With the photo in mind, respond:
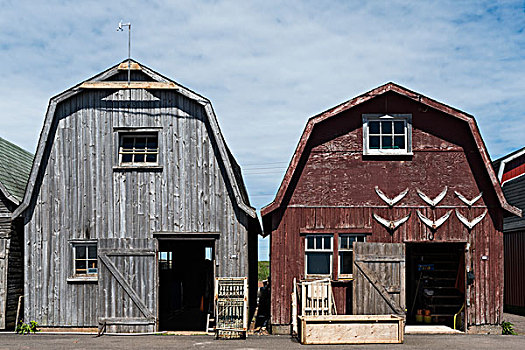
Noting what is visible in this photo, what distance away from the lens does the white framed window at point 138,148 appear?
17.5 meters

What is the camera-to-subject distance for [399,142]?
56.1ft

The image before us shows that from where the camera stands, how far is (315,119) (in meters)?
16.7

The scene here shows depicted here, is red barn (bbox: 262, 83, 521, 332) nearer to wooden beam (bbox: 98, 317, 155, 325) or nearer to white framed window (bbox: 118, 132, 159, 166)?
wooden beam (bbox: 98, 317, 155, 325)

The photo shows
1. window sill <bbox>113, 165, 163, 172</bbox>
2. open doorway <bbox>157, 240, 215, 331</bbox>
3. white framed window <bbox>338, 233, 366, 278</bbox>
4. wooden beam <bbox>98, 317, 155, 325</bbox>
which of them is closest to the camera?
white framed window <bbox>338, 233, 366, 278</bbox>

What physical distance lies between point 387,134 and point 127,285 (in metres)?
8.08

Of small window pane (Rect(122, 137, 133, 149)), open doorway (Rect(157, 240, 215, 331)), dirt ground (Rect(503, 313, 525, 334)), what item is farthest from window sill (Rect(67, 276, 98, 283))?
dirt ground (Rect(503, 313, 525, 334))

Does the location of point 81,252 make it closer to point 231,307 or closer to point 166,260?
point 231,307

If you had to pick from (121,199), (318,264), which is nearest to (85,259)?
(121,199)

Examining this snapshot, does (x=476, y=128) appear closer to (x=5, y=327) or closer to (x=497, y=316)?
(x=497, y=316)

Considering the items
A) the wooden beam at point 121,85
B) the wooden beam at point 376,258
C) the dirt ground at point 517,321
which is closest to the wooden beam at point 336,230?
the wooden beam at point 376,258

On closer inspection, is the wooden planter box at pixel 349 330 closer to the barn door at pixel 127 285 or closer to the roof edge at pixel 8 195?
the barn door at pixel 127 285

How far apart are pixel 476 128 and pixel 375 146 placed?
2651mm

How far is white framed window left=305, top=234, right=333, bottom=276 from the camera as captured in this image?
16.7 meters

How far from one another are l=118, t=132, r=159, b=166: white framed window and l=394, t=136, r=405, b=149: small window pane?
6472 millimetres
